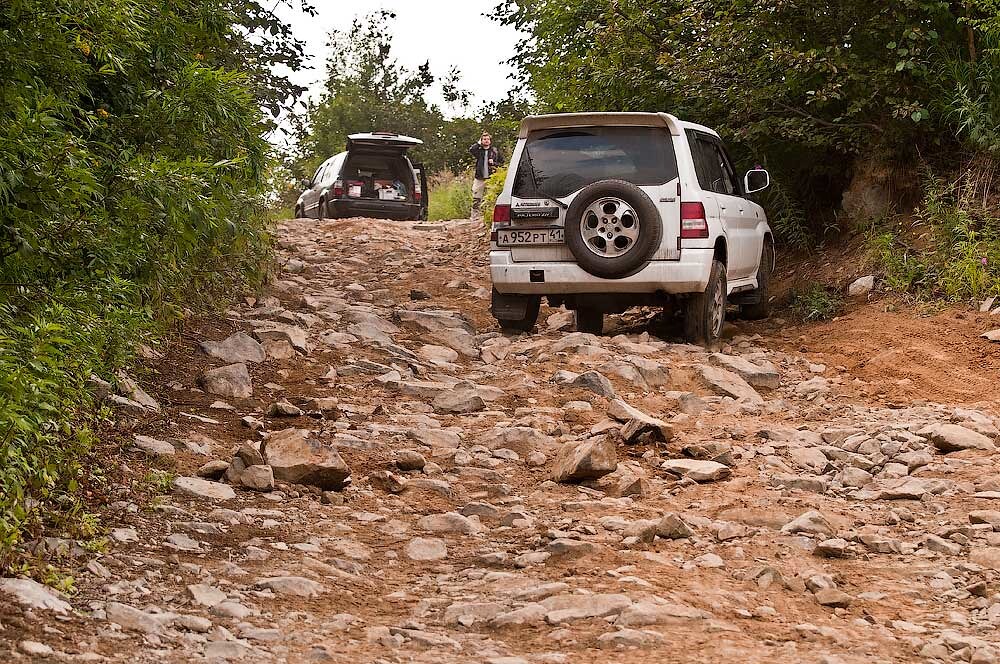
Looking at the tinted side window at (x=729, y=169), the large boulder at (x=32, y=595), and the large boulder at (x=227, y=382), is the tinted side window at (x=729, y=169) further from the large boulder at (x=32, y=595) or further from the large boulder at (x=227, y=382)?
the large boulder at (x=32, y=595)

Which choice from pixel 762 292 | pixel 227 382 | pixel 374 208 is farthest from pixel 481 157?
pixel 227 382

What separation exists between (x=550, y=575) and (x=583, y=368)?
165 inches

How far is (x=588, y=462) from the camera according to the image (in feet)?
19.4

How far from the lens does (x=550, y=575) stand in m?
4.55

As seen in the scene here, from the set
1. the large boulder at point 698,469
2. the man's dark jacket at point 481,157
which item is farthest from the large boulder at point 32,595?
the man's dark jacket at point 481,157

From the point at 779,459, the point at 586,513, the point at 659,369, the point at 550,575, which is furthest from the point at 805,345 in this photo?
the point at 550,575

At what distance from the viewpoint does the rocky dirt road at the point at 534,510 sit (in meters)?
3.85

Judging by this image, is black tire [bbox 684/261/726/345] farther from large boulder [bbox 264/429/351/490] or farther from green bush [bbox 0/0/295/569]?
large boulder [bbox 264/429/351/490]

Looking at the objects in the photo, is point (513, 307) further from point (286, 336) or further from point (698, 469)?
point (698, 469)

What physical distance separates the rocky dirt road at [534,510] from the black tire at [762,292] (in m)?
1.89

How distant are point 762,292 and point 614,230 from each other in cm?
317

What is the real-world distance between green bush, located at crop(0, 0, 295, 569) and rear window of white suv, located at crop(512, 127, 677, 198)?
2.99 meters

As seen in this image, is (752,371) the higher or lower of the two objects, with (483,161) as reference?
lower

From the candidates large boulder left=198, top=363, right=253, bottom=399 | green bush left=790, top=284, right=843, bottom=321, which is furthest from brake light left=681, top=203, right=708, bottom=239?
large boulder left=198, top=363, right=253, bottom=399
